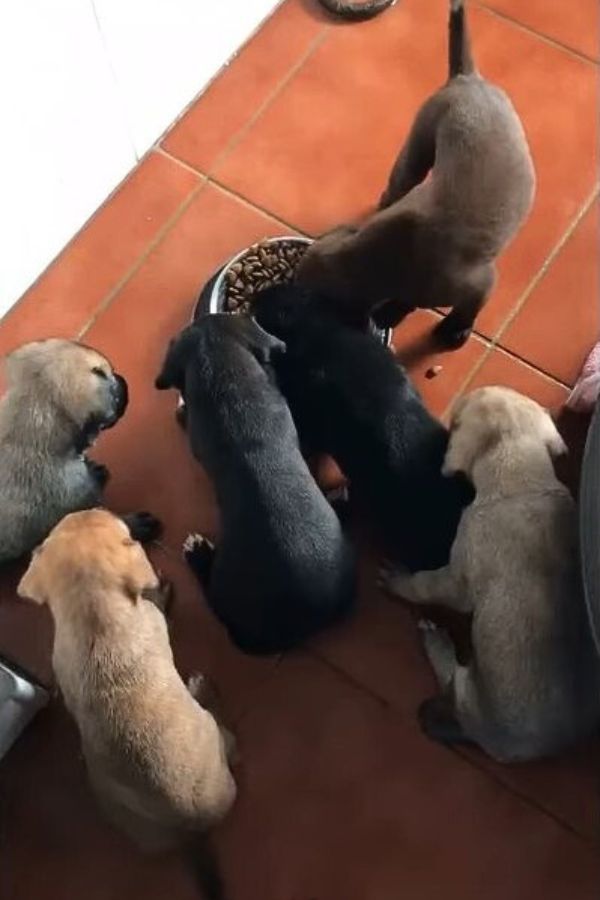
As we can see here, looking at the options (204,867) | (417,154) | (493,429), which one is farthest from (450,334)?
(204,867)

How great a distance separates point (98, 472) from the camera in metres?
2.14

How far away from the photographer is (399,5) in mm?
2633

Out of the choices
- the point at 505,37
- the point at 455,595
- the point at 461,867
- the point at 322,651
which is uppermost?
the point at 505,37

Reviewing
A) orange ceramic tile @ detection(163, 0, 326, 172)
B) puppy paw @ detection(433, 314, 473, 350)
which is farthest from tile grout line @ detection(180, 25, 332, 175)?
puppy paw @ detection(433, 314, 473, 350)

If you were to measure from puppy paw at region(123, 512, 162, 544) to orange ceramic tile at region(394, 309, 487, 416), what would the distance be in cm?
55

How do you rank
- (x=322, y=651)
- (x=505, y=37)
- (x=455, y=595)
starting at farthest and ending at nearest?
(x=505, y=37) → (x=322, y=651) → (x=455, y=595)

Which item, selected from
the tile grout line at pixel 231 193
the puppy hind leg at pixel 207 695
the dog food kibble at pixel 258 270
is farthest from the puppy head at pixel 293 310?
the puppy hind leg at pixel 207 695

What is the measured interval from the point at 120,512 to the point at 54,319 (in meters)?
0.42

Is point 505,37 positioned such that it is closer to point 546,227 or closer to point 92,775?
point 546,227

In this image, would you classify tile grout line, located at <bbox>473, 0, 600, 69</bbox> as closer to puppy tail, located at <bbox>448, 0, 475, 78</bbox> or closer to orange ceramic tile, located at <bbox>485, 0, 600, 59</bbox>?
orange ceramic tile, located at <bbox>485, 0, 600, 59</bbox>

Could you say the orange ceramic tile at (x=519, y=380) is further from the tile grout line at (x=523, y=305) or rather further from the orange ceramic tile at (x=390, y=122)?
the orange ceramic tile at (x=390, y=122)

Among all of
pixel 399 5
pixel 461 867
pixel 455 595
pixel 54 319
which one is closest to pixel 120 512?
pixel 54 319

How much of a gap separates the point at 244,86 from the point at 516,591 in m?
1.30

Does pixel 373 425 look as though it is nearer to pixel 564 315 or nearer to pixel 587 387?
pixel 587 387
